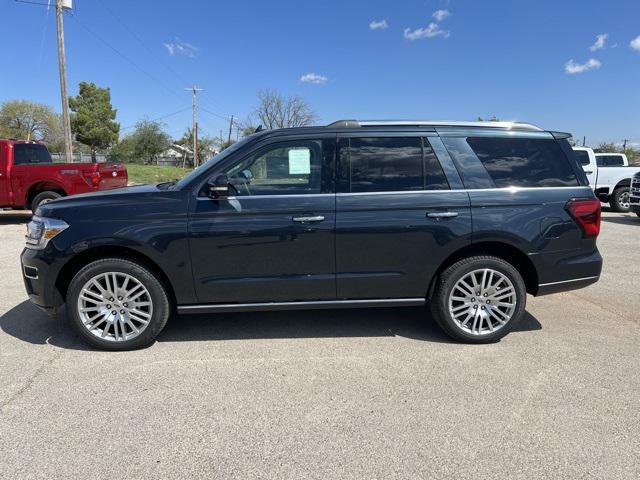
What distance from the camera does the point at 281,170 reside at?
12.8 feet

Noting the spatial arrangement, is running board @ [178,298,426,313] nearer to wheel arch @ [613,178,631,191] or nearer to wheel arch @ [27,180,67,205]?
A: wheel arch @ [27,180,67,205]

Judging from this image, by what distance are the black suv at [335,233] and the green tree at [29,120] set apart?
219 ft

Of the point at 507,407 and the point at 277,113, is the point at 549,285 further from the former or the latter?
the point at 277,113

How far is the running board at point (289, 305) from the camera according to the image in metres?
3.90

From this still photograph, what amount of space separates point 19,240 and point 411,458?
922cm

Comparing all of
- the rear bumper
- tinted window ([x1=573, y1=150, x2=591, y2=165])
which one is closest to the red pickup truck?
the rear bumper

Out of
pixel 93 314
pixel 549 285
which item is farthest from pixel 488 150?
pixel 93 314

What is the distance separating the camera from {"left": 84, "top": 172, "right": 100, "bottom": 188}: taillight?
413 inches

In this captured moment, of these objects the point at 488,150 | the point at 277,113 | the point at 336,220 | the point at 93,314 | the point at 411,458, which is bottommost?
the point at 411,458

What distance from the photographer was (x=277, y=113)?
44656 millimetres

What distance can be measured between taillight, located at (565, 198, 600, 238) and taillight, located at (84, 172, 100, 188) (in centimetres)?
994

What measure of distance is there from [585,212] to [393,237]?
1745 mm

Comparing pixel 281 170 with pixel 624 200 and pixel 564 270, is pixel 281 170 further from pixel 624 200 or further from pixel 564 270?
pixel 624 200

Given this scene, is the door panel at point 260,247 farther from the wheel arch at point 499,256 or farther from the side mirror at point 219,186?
the wheel arch at point 499,256
